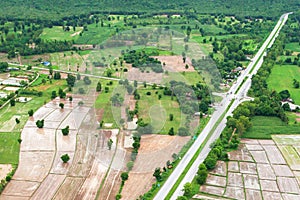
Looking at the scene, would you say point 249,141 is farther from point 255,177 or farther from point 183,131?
point 183,131

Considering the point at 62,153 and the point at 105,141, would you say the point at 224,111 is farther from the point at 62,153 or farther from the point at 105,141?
the point at 62,153

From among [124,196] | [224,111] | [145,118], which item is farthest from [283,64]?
[124,196]

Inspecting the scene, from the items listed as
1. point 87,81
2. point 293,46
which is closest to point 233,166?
point 87,81

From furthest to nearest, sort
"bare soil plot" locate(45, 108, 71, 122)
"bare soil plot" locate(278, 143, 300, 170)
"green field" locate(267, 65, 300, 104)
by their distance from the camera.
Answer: "green field" locate(267, 65, 300, 104) → "bare soil plot" locate(45, 108, 71, 122) → "bare soil plot" locate(278, 143, 300, 170)

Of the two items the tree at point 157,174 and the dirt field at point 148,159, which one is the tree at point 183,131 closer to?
the dirt field at point 148,159

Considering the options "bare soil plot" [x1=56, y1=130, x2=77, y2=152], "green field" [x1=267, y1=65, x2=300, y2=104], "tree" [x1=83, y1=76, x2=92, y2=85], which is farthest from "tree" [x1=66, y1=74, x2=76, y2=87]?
"green field" [x1=267, y1=65, x2=300, y2=104]

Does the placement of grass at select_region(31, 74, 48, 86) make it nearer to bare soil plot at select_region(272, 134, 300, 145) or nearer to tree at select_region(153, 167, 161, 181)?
tree at select_region(153, 167, 161, 181)

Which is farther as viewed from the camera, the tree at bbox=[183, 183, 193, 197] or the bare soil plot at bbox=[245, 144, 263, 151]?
the bare soil plot at bbox=[245, 144, 263, 151]
